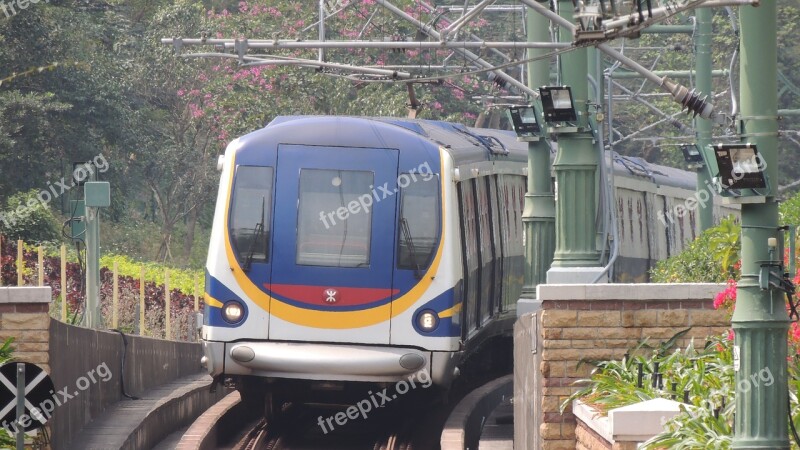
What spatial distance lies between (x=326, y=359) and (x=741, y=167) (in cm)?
813

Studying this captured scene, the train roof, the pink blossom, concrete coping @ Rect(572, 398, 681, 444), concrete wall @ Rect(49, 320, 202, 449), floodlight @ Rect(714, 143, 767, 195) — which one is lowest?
concrete wall @ Rect(49, 320, 202, 449)

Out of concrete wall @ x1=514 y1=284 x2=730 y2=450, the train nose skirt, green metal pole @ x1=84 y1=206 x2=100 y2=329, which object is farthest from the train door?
green metal pole @ x1=84 y1=206 x2=100 y2=329

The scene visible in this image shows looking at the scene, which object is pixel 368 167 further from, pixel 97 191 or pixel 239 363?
pixel 97 191

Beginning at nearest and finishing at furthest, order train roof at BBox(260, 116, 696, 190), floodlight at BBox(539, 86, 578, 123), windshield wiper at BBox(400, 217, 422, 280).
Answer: floodlight at BBox(539, 86, 578, 123) < windshield wiper at BBox(400, 217, 422, 280) < train roof at BBox(260, 116, 696, 190)

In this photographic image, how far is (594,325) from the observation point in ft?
40.2

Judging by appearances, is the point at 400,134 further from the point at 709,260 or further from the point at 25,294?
the point at 25,294

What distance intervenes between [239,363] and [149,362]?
548 centimetres

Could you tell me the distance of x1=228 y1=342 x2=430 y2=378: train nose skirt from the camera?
1614cm

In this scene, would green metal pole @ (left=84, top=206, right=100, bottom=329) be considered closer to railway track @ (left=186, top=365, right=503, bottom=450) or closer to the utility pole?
the utility pole

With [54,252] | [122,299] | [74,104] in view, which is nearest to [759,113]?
[122,299]

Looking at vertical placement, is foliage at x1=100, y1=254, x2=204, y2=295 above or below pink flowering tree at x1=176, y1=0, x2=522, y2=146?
below

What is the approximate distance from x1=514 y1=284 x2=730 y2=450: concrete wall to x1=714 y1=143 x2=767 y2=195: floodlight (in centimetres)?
364

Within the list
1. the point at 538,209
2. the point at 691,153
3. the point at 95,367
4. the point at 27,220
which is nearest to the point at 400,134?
the point at 538,209

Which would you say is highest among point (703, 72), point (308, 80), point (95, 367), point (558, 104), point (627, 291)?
point (308, 80)
